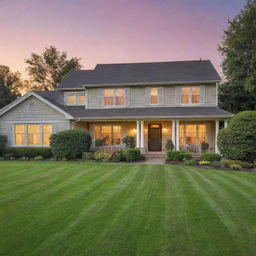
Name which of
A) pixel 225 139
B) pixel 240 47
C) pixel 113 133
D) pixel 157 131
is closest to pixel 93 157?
pixel 113 133

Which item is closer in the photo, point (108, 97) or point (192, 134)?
point (192, 134)

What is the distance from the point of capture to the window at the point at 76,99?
1636 cm

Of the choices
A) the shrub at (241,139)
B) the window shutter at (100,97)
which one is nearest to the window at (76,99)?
the window shutter at (100,97)

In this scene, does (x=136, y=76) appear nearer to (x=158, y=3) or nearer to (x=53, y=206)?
(x=158, y=3)

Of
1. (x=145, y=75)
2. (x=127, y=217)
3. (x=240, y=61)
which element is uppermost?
(x=240, y=61)

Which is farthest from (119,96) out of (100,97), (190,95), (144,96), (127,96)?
(190,95)

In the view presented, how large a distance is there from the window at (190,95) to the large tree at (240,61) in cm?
671

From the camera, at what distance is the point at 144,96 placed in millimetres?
15141

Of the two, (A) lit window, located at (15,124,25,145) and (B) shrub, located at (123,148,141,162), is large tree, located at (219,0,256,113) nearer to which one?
(B) shrub, located at (123,148,141,162)

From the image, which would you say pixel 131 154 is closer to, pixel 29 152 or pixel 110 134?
pixel 110 134

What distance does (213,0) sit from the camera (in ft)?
54.6

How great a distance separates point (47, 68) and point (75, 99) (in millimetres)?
24250

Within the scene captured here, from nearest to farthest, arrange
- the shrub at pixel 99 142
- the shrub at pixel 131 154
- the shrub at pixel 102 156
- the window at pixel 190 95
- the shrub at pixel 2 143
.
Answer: the shrub at pixel 131 154, the shrub at pixel 102 156, the shrub at pixel 2 143, the shrub at pixel 99 142, the window at pixel 190 95

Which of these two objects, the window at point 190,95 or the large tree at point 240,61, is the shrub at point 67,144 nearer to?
the window at point 190,95
